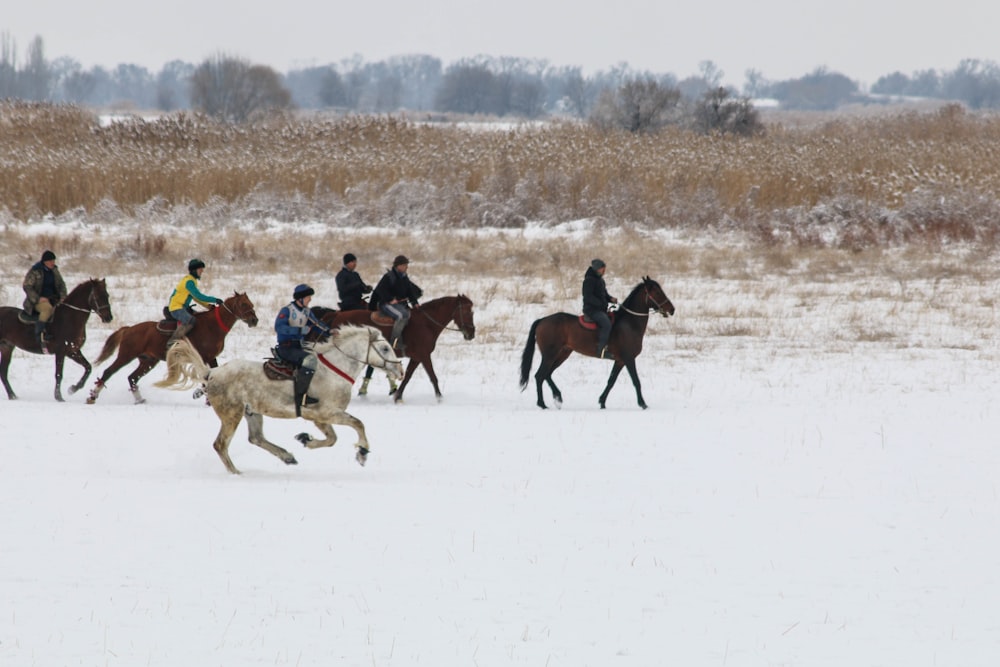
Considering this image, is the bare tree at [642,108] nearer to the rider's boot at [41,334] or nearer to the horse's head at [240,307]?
the horse's head at [240,307]

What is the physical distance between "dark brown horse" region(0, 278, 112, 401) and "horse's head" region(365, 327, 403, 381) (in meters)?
5.61

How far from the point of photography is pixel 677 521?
852 cm

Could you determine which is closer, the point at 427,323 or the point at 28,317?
the point at 28,317

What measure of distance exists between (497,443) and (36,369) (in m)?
8.45

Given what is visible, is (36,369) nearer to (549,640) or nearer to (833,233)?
(549,640)

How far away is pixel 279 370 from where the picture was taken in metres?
9.71

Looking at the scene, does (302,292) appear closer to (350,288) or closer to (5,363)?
(350,288)

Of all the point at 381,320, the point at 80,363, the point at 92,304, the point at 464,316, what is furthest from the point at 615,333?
the point at 80,363

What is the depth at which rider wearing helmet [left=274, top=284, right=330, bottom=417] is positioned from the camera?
9664 millimetres

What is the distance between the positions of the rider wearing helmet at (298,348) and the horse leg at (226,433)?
0.58 m

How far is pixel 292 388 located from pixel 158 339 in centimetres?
466

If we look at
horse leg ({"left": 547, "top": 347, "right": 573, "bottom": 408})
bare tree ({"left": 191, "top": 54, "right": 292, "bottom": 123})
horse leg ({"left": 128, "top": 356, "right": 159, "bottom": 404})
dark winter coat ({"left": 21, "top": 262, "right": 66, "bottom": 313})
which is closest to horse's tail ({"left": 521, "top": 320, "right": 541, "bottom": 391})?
horse leg ({"left": 547, "top": 347, "right": 573, "bottom": 408})

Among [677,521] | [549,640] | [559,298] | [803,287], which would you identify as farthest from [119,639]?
[803,287]

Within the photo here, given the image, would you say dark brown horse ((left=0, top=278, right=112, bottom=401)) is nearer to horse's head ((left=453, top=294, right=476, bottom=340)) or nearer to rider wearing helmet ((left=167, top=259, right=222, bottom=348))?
rider wearing helmet ((left=167, top=259, right=222, bottom=348))
